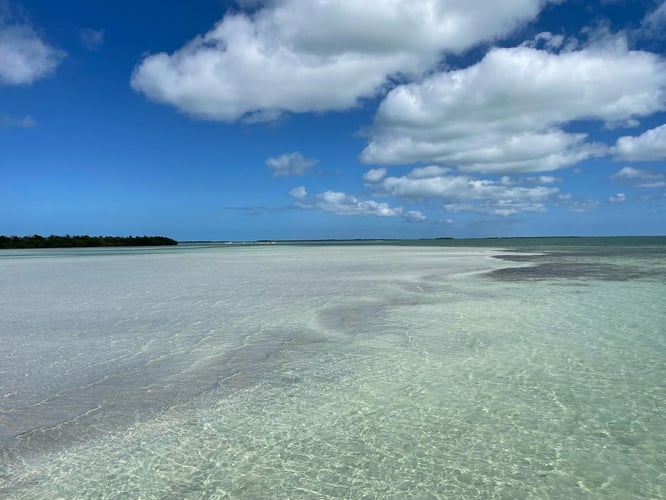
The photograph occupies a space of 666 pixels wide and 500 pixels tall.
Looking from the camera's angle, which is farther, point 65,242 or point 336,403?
point 65,242

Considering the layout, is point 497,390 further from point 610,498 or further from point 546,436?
point 610,498

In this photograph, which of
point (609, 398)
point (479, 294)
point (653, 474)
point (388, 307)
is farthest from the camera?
point (479, 294)

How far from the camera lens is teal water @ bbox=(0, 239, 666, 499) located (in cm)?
421

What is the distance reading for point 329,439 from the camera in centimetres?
498

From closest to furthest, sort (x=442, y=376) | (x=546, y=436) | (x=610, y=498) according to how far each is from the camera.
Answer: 1. (x=610, y=498)
2. (x=546, y=436)
3. (x=442, y=376)

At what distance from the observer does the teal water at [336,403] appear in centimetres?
421

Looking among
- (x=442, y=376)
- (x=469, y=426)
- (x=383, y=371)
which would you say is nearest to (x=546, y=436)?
(x=469, y=426)

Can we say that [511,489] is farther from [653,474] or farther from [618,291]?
[618,291]

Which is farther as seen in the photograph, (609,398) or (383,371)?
(383,371)

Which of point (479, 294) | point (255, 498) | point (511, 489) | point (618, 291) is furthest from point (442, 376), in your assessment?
point (618, 291)

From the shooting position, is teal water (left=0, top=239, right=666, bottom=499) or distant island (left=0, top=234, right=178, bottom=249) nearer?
teal water (left=0, top=239, right=666, bottom=499)

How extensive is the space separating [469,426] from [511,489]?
47.8 inches

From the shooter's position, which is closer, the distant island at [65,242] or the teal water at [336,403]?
the teal water at [336,403]

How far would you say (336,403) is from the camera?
5.98m
